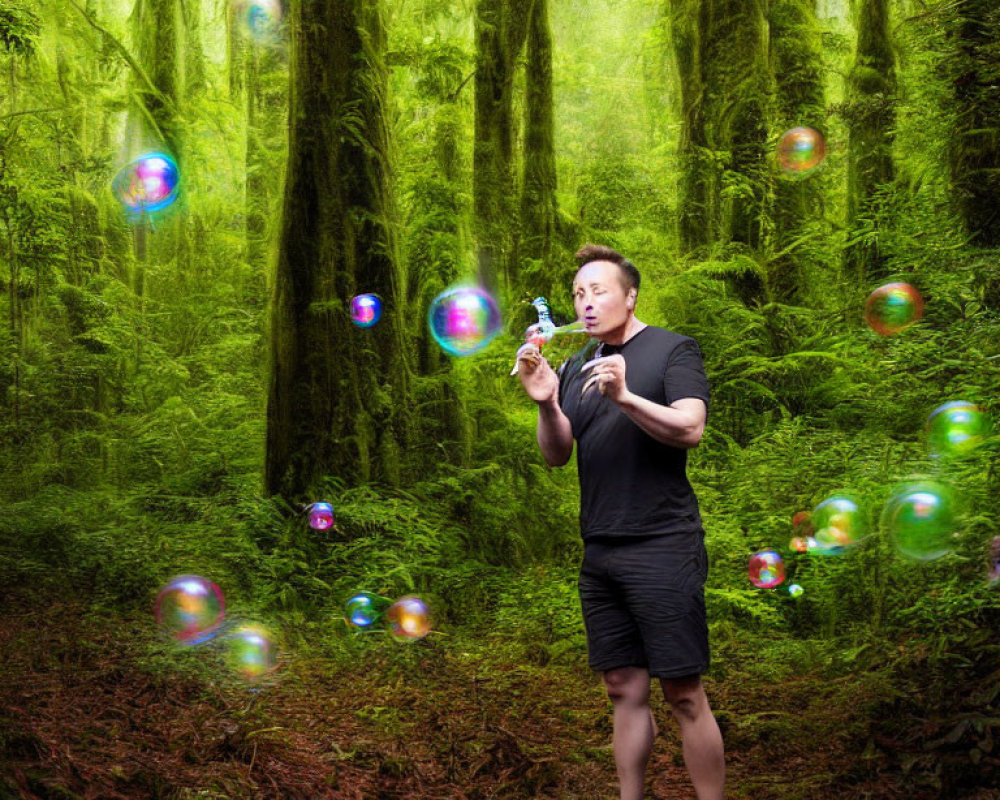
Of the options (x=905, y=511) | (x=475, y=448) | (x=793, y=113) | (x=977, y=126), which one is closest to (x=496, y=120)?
(x=793, y=113)

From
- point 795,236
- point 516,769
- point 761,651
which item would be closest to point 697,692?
point 516,769

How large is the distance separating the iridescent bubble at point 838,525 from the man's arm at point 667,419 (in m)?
2.78

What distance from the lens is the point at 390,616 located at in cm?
607

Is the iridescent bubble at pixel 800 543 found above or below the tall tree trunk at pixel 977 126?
below

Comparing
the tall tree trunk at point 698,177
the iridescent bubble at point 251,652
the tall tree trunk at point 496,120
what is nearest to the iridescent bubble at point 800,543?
the iridescent bubble at point 251,652

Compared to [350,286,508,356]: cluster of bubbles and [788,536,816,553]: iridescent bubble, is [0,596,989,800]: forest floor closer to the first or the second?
[788,536,816,553]: iridescent bubble

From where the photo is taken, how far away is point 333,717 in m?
4.61

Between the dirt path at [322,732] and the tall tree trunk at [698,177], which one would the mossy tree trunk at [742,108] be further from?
the dirt path at [322,732]

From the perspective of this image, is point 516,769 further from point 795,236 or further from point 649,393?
point 795,236

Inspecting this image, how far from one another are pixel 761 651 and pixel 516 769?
2.43 m

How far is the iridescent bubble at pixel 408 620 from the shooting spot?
5879mm

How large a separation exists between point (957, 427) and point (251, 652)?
168 inches

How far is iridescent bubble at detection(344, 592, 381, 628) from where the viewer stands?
591 centimetres

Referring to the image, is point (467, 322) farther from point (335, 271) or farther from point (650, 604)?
point (650, 604)
